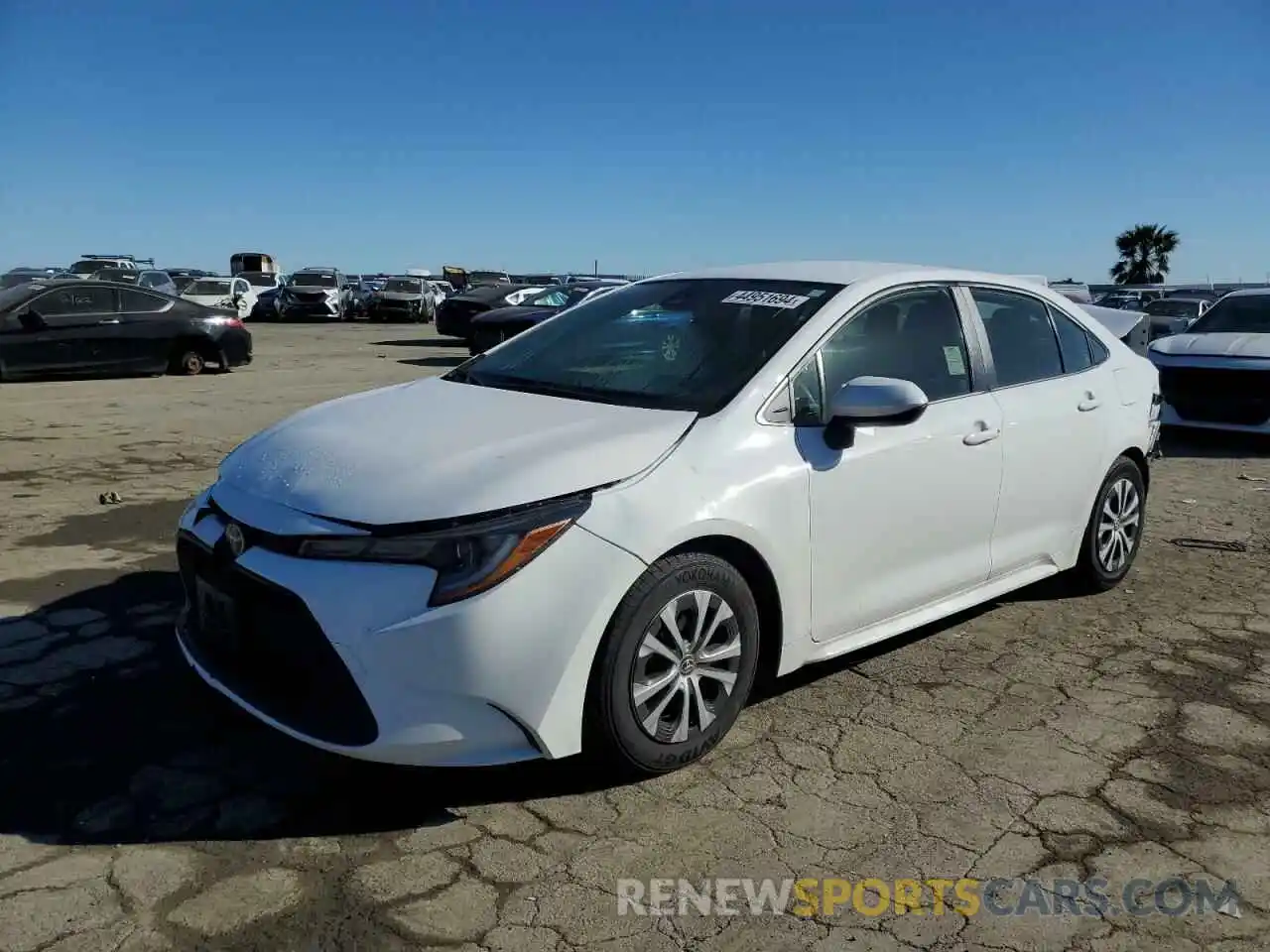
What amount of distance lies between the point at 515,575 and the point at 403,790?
886 mm

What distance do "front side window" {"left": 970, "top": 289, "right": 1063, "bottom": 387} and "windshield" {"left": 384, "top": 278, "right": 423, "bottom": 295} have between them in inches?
1257

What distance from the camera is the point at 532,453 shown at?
3.16 meters

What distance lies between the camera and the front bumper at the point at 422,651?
9.21ft

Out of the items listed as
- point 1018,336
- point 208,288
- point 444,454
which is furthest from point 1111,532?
point 208,288

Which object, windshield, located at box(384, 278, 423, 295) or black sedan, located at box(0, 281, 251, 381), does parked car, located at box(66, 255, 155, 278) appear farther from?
black sedan, located at box(0, 281, 251, 381)

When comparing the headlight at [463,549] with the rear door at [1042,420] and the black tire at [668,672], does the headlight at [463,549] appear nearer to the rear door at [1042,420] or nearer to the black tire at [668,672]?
the black tire at [668,672]

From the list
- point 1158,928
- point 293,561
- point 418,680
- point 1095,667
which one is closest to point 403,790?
point 418,680

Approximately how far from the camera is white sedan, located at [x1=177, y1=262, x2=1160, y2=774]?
287 centimetres

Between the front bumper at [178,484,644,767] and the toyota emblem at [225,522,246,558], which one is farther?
the toyota emblem at [225,522,246,558]

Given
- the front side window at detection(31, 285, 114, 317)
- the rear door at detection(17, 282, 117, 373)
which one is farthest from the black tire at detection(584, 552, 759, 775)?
the front side window at detection(31, 285, 114, 317)

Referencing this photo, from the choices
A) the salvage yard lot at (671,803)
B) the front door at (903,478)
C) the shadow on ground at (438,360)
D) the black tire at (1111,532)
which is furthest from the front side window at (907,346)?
the shadow on ground at (438,360)

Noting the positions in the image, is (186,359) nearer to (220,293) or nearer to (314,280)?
(220,293)

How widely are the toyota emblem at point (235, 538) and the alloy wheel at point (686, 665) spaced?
3.95 ft

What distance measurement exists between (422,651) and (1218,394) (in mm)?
9522
